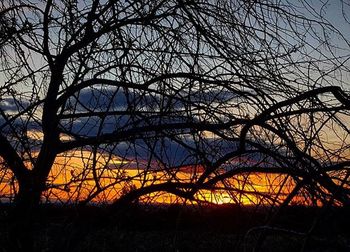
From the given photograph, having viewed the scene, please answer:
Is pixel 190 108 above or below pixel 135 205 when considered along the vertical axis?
above

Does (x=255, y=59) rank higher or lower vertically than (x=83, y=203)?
higher

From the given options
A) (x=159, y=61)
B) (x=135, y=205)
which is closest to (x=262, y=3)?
(x=159, y=61)

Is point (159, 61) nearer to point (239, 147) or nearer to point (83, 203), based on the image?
point (239, 147)

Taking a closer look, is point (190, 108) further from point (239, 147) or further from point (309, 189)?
point (309, 189)

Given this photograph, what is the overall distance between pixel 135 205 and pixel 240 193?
2.24ft

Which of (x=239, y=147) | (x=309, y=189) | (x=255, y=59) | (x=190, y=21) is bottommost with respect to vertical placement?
(x=309, y=189)

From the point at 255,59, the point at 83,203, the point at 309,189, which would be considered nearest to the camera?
the point at 309,189

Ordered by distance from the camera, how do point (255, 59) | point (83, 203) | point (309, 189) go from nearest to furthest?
point (309, 189) → point (255, 59) → point (83, 203)

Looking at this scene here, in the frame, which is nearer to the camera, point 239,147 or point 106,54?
point 239,147

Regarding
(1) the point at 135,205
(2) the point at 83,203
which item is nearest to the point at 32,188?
(2) the point at 83,203

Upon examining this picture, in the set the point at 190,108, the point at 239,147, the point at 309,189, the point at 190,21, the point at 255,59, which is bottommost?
the point at 309,189

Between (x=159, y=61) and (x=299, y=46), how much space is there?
0.80m

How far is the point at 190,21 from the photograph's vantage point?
327 cm

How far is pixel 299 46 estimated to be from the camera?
10.3 ft
